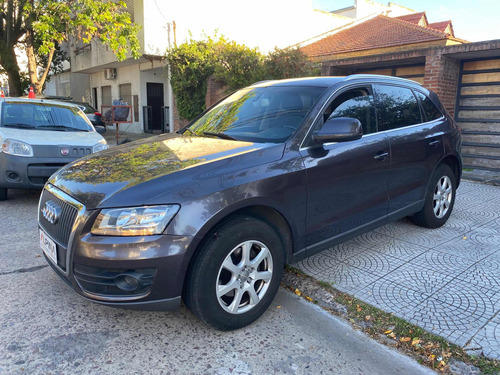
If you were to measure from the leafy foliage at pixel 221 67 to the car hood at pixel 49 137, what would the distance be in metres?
6.03

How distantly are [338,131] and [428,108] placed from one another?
218 centimetres

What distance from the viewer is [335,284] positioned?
3494 mm

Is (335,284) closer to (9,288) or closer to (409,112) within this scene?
(409,112)

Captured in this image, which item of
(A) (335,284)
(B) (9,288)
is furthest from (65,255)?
(A) (335,284)

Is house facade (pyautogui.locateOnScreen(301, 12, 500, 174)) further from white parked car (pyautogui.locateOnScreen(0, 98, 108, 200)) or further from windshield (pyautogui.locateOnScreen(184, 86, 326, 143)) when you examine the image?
white parked car (pyautogui.locateOnScreen(0, 98, 108, 200))

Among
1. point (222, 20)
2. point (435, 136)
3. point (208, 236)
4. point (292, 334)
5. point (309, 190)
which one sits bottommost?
point (292, 334)

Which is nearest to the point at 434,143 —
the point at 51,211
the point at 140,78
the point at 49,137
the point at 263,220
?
the point at 263,220

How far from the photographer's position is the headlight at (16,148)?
18.0 ft

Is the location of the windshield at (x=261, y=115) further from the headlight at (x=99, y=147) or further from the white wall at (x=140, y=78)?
the white wall at (x=140, y=78)

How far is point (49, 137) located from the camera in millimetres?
5871

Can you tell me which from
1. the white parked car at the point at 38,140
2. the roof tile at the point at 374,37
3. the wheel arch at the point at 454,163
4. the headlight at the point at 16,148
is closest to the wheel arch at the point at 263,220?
the wheel arch at the point at 454,163

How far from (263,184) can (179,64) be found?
40.7 ft

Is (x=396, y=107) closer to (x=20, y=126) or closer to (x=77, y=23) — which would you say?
(x=20, y=126)

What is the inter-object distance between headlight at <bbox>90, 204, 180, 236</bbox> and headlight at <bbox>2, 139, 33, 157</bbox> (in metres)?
3.89
